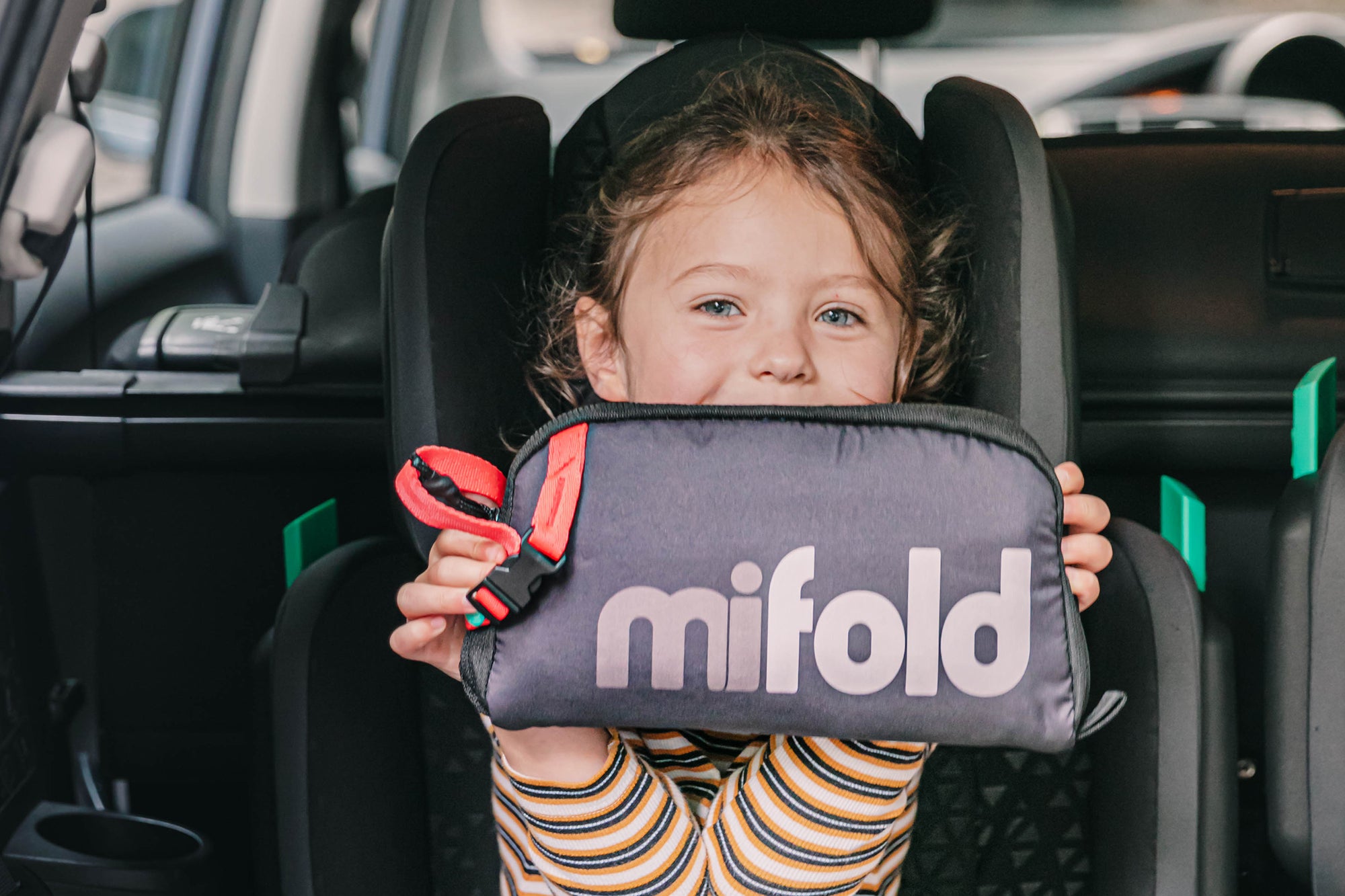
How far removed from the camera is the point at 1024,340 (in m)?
0.87

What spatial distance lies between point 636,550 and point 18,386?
0.98 m

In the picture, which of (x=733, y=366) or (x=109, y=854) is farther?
(x=109, y=854)

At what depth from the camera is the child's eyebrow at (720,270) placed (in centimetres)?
89

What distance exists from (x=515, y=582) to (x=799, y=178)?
0.46m

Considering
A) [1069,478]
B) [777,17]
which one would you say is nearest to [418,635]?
[1069,478]

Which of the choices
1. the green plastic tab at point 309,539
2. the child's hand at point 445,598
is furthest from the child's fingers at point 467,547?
the green plastic tab at point 309,539

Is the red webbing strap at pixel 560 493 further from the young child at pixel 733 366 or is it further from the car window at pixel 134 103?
the car window at pixel 134 103

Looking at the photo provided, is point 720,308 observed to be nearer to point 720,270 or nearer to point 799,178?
point 720,270

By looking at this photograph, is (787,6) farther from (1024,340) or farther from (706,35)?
(1024,340)

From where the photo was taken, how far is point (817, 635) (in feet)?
2.10

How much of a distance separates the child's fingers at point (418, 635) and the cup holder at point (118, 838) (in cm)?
56

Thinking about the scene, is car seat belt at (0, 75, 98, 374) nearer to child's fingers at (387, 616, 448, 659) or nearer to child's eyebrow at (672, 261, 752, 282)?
child's fingers at (387, 616, 448, 659)

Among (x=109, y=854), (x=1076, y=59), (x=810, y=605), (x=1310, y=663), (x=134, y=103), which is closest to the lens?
(x=810, y=605)

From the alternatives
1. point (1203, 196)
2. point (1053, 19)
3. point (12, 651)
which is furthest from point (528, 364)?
point (1053, 19)
